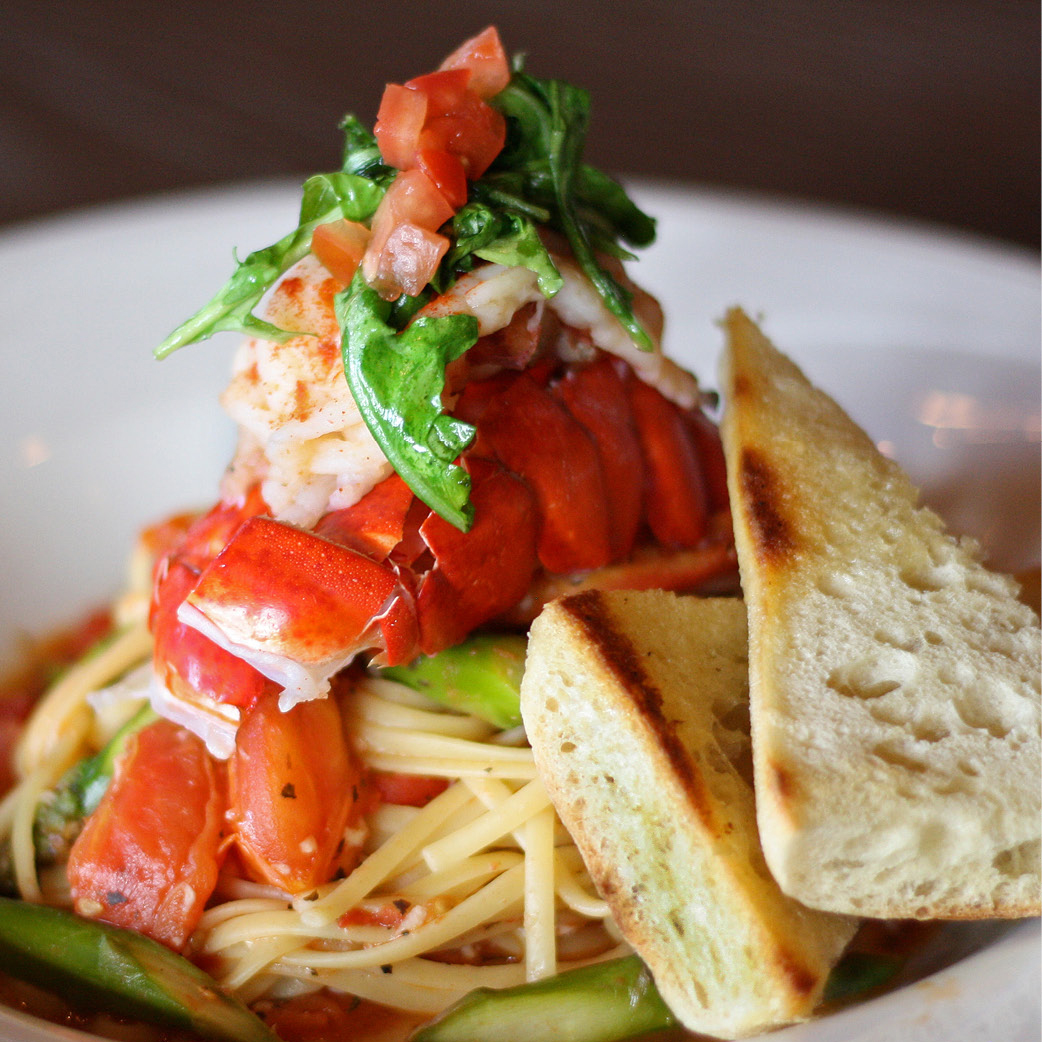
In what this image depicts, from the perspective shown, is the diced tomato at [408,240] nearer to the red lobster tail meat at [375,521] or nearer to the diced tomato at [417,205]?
the diced tomato at [417,205]

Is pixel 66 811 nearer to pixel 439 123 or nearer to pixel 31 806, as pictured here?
pixel 31 806

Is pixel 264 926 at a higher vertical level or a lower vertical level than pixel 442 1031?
higher

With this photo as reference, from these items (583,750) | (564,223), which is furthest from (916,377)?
(583,750)

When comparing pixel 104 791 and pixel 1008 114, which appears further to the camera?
pixel 1008 114

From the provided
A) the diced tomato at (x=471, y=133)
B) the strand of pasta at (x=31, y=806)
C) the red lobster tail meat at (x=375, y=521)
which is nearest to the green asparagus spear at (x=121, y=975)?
the strand of pasta at (x=31, y=806)

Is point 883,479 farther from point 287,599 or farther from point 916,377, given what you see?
point 916,377

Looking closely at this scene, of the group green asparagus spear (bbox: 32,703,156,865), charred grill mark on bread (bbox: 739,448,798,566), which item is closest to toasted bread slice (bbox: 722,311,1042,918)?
charred grill mark on bread (bbox: 739,448,798,566)
